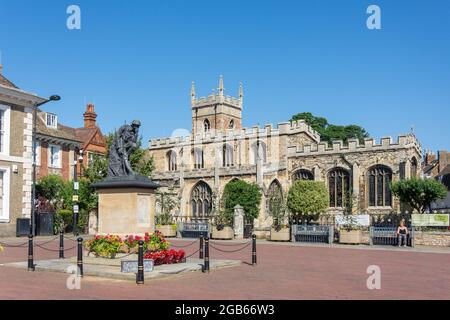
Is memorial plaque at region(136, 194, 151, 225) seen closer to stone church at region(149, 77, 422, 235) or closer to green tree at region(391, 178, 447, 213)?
stone church at region(149, 77, 422, 235)

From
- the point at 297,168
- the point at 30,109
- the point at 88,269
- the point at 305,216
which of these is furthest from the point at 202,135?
the point at 88,269

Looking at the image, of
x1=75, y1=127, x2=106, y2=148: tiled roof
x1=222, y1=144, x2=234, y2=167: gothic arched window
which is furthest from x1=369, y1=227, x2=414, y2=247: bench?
x1=222, y1=144, x2=234, y2=167: gothic arched window

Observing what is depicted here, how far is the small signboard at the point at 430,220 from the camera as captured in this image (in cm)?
3031

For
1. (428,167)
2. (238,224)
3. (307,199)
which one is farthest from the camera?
(428,167)

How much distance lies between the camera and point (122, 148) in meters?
16.1

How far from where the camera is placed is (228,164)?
61.1 metres

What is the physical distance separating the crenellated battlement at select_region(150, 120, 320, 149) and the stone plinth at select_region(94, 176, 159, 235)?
40068mm

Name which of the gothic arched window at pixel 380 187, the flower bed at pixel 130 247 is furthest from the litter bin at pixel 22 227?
the gothic arched window at pixel 380 187

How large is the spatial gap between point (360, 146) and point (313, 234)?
17887mm

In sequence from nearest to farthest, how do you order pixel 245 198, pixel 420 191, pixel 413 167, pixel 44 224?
pixel 44 224
pixel 420 191
pixel 245 198
pixel 413 167

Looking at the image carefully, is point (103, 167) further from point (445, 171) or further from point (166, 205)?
point (445, 171)

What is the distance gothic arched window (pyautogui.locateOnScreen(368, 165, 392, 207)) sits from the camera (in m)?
46.9

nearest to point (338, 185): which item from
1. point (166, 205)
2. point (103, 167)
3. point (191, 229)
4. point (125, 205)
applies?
point (166, 205)
